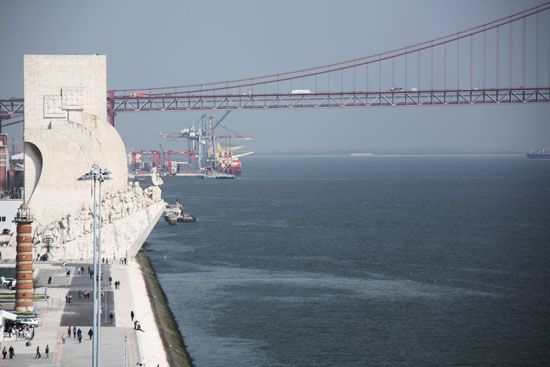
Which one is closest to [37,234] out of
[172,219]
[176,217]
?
[172,219]

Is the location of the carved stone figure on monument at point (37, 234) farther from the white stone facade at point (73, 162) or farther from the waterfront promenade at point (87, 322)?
the waterfront promenade at point (87, 322)

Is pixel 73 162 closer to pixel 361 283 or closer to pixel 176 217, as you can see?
pixel 361 283

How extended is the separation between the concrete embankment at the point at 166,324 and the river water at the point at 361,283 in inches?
15.7

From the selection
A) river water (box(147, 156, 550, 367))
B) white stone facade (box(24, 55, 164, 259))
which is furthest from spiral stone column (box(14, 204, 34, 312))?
white stone facade (box(24, 55, 164, 259))

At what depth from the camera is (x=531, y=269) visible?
5894 cm

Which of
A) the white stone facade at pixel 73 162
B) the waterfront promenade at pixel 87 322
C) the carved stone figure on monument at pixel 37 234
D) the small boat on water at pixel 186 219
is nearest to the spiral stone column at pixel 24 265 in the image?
the waterfront promenade at pixel 87 322

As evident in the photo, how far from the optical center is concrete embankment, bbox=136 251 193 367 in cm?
3862

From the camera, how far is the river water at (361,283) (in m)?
40.4

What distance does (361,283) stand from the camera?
54.3 meters

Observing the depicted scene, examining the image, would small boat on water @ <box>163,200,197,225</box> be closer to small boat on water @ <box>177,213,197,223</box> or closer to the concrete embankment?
small boat on water @ <box>177,213,197,223</box>

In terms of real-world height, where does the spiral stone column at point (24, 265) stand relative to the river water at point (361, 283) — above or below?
above

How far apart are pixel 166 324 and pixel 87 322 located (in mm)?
4102

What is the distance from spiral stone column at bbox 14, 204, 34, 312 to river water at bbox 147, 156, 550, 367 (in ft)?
16.1

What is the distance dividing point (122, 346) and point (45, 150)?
26.3m
